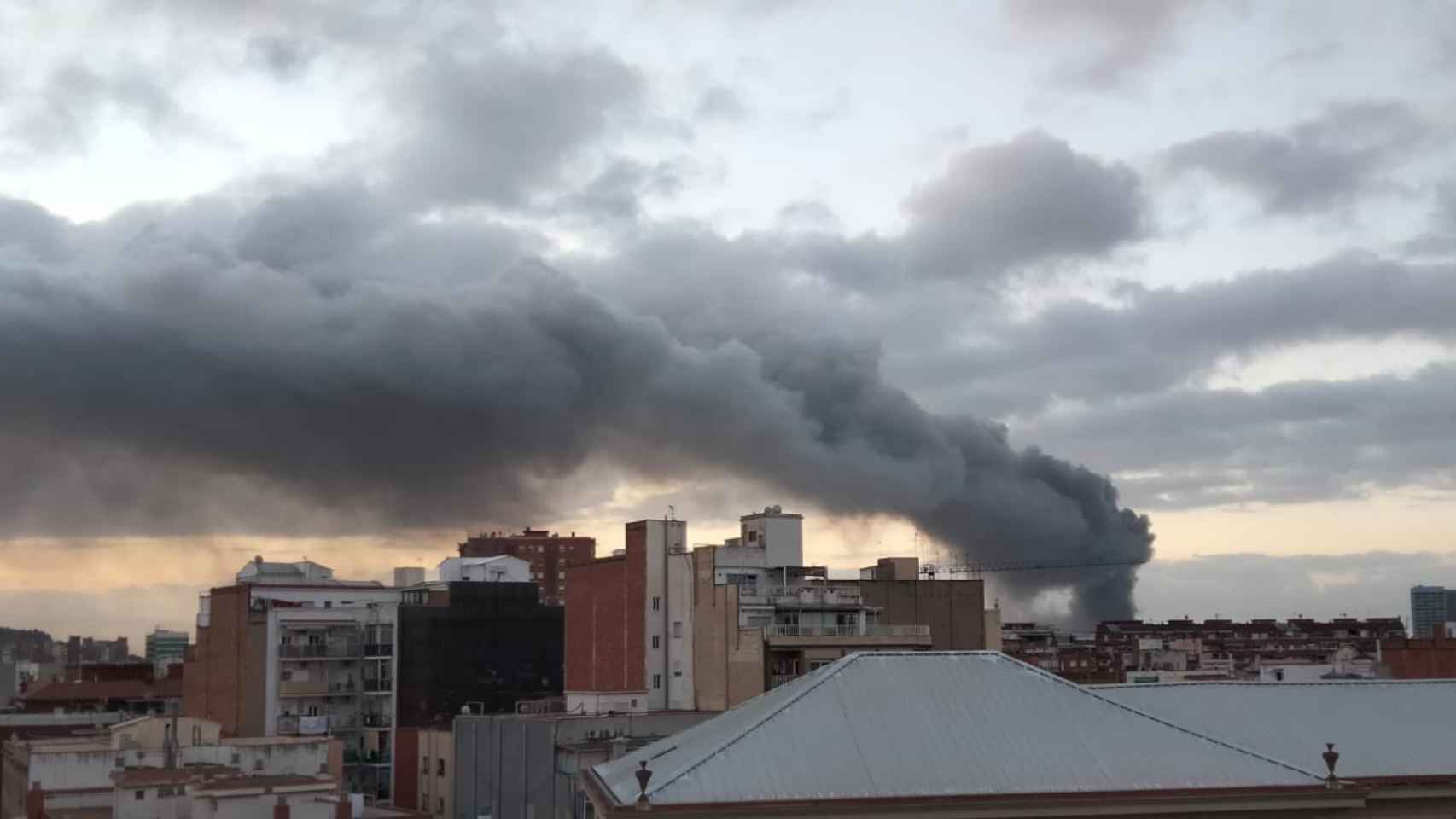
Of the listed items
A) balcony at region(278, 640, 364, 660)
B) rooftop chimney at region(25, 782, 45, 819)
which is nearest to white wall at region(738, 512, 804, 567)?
balcony at region(278, 640, 364, 660)

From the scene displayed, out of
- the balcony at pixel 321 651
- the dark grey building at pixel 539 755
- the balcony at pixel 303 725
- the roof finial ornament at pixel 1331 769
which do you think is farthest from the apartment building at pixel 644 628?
the roof finial ornament at pixel 1331 769

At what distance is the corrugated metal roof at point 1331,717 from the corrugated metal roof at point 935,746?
2.19 metres

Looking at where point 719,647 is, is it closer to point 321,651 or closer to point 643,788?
point 321,651

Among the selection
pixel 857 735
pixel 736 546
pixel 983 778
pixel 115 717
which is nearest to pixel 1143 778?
pixel 983 778

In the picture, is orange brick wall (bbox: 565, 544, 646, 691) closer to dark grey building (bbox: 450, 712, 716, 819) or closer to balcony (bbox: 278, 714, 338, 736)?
balcony (bbox: 278, 714, 338, 736)

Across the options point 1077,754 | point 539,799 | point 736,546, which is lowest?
point 539,799

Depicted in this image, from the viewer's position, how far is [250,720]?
379 ft

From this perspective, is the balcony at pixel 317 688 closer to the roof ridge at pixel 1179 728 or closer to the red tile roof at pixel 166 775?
the red tile roof at pixel 166 775

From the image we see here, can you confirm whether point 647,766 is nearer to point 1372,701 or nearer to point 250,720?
point 1372,701

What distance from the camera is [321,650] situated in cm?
11438

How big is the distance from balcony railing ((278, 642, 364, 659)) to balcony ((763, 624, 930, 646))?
126 ft

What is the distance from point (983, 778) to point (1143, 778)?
3.34 metres

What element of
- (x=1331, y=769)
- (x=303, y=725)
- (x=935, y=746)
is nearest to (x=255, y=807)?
(x=935, y=746)

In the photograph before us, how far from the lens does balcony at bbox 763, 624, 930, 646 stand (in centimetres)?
8894
